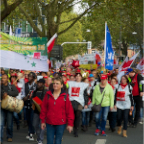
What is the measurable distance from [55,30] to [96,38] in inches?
1361

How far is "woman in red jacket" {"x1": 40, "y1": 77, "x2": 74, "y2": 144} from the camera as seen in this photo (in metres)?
5.61

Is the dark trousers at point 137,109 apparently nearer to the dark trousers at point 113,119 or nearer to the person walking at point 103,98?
the dark trousers at point 113,119

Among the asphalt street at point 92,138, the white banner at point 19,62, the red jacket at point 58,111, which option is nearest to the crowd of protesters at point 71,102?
the red jacket at point 58,111

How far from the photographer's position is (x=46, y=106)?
5762 millimetres

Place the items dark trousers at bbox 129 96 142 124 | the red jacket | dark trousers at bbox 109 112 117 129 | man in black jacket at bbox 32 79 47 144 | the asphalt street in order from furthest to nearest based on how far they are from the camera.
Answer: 1. dark trousers at bbox 129 96 142 124
2. dark trousers at bbox 109 112 117 129
3. the asphalt street
4. man in black jacket at bbox 32 79 47 144
5. the red jacket

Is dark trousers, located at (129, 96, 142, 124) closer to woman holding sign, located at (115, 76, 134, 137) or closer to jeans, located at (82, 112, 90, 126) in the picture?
woman holding sign, located at (115, 76, 134, 137)

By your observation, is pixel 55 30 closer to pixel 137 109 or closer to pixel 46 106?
pixel 137 109

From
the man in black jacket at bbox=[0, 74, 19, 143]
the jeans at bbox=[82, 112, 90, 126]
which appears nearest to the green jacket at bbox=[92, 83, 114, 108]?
the jeans at bbox=[82, 112, 90, 126]

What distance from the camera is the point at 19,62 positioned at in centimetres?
745

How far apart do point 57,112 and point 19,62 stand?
2235 mm

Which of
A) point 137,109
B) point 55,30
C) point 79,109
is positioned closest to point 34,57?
point 79,109

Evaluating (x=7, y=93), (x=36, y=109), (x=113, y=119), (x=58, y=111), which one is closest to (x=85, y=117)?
(x=113, y=119)

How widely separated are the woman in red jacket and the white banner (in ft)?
5.73

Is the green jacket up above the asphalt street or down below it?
above
